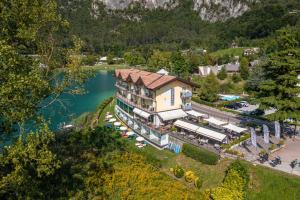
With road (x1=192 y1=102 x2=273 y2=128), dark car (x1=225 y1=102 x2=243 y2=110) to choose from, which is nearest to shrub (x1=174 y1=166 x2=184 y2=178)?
road (x1=192 y1=102 x2=273 y2=128)

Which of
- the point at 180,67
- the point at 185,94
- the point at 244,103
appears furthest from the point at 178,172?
the point at 180,67

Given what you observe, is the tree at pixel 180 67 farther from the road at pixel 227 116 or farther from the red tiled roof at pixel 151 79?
the red tiled roof at pixel 151 79

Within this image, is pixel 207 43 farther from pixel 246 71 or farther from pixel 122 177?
pixel 122 177

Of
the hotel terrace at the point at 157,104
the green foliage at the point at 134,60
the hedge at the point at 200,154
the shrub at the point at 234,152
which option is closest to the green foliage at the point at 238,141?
the shrub at the point at 234,152

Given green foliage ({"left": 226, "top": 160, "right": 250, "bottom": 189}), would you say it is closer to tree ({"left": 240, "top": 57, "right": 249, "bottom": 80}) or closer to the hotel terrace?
the hotel terrace

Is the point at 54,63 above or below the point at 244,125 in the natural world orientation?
above

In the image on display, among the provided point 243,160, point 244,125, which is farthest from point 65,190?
point 244,125

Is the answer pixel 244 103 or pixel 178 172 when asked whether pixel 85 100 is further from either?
pixel 178 172
